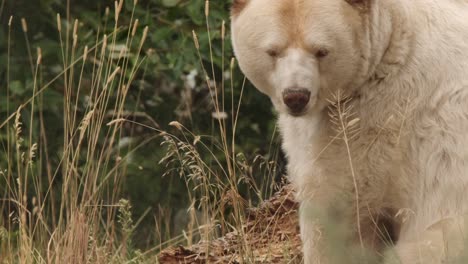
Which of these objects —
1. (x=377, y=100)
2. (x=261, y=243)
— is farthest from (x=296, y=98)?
(x=261, y=243)

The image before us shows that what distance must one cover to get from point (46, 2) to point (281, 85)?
379 cm

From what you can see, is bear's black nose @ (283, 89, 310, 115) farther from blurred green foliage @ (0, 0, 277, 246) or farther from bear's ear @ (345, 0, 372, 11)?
blurred green foliage @ (0, 0, 277, 246)

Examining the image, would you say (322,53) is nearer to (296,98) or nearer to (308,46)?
(308,46)

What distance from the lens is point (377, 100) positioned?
17.9 feet

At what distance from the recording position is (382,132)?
17.7ft

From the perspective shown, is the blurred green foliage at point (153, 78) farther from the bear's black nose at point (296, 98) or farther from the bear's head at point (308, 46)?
the bear's black nose at point (296, 98)

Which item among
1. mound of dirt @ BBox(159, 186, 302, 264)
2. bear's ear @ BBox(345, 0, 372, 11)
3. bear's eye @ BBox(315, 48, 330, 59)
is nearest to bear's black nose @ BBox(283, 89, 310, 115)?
bear's eye @ BBox(315, 48, 330, 59)

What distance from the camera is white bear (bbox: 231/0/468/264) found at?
17.4ft

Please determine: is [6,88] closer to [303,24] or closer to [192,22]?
[192,22]

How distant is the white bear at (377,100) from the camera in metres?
5.31

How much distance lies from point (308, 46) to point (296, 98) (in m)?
0.21

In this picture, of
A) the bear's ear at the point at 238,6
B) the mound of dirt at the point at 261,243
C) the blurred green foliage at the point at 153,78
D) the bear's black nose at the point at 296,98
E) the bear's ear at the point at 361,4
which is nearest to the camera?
the bear's black nose at the point at 296,98

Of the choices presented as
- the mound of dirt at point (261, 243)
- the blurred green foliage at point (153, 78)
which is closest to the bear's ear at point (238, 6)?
the mound of dirt at point (261, 243)

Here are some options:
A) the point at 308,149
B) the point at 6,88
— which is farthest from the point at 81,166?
the point at 308,149
